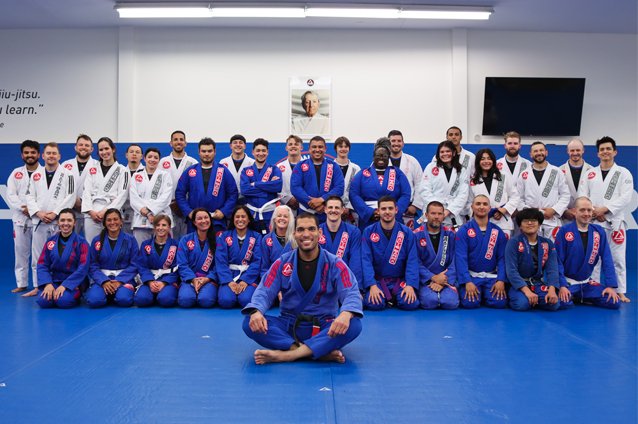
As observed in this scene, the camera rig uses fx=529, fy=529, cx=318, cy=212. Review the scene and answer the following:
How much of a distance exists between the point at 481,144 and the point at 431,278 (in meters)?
3.76

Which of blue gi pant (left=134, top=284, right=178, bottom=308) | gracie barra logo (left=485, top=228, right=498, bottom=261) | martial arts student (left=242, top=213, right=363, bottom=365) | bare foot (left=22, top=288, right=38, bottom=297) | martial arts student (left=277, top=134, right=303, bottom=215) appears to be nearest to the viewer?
martial arts student (left=242, top=213, right=363, bottom=365)

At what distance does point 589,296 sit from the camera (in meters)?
5.57

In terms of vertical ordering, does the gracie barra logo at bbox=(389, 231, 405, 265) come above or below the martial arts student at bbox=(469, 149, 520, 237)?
below

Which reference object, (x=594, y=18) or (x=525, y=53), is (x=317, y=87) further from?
(x=594, y=18)

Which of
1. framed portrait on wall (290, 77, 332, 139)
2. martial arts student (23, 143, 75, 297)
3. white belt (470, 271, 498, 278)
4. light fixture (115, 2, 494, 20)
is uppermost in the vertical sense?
light fixture (115, 2, 494, 20)

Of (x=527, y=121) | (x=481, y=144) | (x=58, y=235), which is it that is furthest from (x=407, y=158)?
(x=58, y=235)

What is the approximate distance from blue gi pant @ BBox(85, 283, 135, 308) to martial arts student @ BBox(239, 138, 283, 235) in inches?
63.1

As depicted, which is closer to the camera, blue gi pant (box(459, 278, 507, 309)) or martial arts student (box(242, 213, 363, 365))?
martial arts student (box(242, 213, 363, 365))

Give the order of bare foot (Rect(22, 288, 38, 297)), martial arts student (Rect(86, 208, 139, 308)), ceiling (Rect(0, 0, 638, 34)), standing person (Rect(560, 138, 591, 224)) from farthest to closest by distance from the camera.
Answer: ceiling (Rect(0, 0, 638, 34)), standing person (Rect(560, 138, 591, 224)), bare foot (Rect(22, 288, 38, 297)), martial arts student (Rect(86, 208, 139, 308))

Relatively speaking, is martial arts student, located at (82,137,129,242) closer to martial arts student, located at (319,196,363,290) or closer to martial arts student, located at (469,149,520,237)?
martial arts student, located at (319,196,363,290)

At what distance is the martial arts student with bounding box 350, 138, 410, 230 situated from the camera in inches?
237

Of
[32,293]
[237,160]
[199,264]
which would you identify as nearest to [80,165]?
[32,293]

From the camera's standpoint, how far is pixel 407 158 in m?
6.69

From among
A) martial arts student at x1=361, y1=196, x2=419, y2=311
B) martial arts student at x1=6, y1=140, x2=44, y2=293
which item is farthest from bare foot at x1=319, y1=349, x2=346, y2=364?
martial arts student at x1=6, y1=140, x2=44, y2=293
